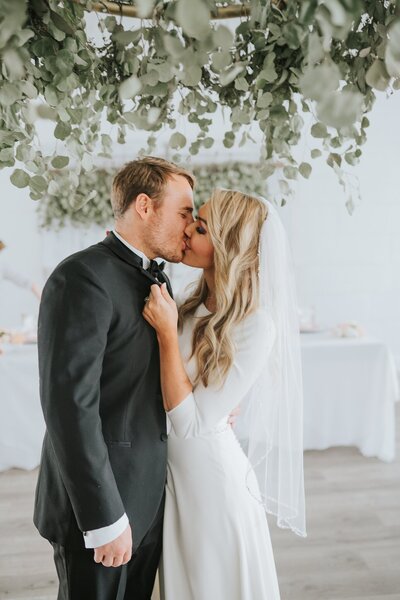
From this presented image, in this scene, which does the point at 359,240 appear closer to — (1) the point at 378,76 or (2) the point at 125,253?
(2) the point at 125,253

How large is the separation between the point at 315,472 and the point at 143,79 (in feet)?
10.3

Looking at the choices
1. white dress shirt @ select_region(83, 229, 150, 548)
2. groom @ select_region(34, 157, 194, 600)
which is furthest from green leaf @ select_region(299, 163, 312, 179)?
white dress shirt @ select_region(83, 229, 150, 548)

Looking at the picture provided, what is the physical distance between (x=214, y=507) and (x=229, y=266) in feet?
2.28

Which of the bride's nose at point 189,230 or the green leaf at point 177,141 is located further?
the bride's nose at point 189,230

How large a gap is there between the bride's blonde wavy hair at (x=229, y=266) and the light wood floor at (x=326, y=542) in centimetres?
134

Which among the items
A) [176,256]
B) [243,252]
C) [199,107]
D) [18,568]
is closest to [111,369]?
[176,256]

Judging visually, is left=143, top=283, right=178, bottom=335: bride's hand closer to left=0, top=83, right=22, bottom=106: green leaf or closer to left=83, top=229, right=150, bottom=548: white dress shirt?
left=83, top=229, right=150, bottom=548: white dress shirt

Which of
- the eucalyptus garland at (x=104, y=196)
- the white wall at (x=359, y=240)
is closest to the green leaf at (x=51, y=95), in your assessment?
the eucalyptus garland at (x=104, y=196)

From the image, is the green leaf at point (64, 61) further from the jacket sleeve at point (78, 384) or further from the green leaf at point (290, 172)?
the green leaf at point (290, 172)

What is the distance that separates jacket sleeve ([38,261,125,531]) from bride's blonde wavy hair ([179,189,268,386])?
41 cm

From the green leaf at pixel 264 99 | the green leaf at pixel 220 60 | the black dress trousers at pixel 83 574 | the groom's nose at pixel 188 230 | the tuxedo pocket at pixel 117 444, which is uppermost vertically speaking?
the green leaf at pixel 264 99

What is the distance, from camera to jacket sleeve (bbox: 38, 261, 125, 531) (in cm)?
124

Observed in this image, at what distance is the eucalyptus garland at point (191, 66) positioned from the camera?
58cm

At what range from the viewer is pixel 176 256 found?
161 centimetres
